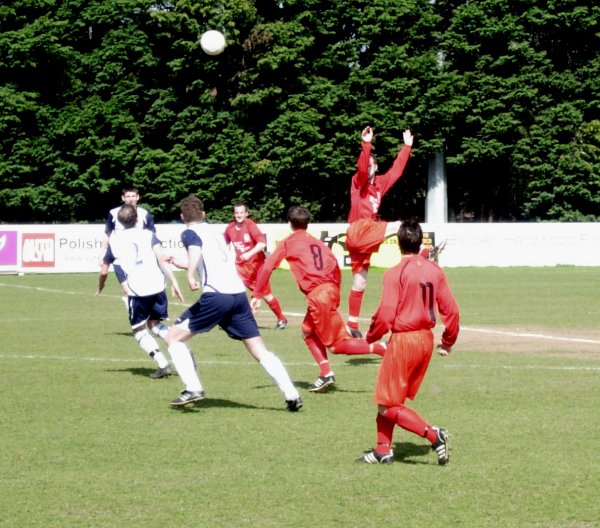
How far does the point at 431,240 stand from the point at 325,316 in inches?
1031

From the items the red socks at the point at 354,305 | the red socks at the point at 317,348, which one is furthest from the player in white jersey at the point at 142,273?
the red socks at the point at 354,305

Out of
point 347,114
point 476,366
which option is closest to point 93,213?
point 347,114

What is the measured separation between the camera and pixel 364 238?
15.3 meters

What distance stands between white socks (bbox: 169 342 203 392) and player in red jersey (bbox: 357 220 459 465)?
280 centimetres

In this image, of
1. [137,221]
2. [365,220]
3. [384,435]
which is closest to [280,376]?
[384,435]

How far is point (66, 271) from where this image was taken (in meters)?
36.7

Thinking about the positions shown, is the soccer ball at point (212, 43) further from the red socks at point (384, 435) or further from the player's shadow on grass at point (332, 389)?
the red socks at point (384, 435)

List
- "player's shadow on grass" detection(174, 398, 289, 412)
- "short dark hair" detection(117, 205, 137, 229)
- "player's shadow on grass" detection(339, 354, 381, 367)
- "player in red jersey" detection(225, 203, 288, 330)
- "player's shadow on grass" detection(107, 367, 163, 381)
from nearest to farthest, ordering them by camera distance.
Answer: "player's shadow on grass" detection(174, 398, 289, 412) → "short dark hair" detection(117, 205, 137, 229) → "player's shadow on grass" detection(107, 367, 163, 381) → "player's shadow on grass" detection(339, 354, 381, 367) → "player in red jersey" detection(225, 203, 288, 330)

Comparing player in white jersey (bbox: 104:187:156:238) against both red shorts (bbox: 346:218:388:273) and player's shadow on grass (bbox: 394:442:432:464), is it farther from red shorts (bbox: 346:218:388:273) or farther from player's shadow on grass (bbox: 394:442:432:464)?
player's shadow on grass (bbox: 394:442:432:464)

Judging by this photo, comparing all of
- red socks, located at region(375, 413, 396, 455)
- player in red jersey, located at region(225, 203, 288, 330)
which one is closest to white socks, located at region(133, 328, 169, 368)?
red socks, located at region(375, 413, 396, 455)

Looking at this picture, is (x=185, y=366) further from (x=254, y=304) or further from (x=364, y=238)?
(x=364, y=238)

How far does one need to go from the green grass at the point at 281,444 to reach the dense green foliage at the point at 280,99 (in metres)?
32.7

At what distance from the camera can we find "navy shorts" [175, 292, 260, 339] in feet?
35.4

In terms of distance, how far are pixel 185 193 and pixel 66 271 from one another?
13.3 meters
